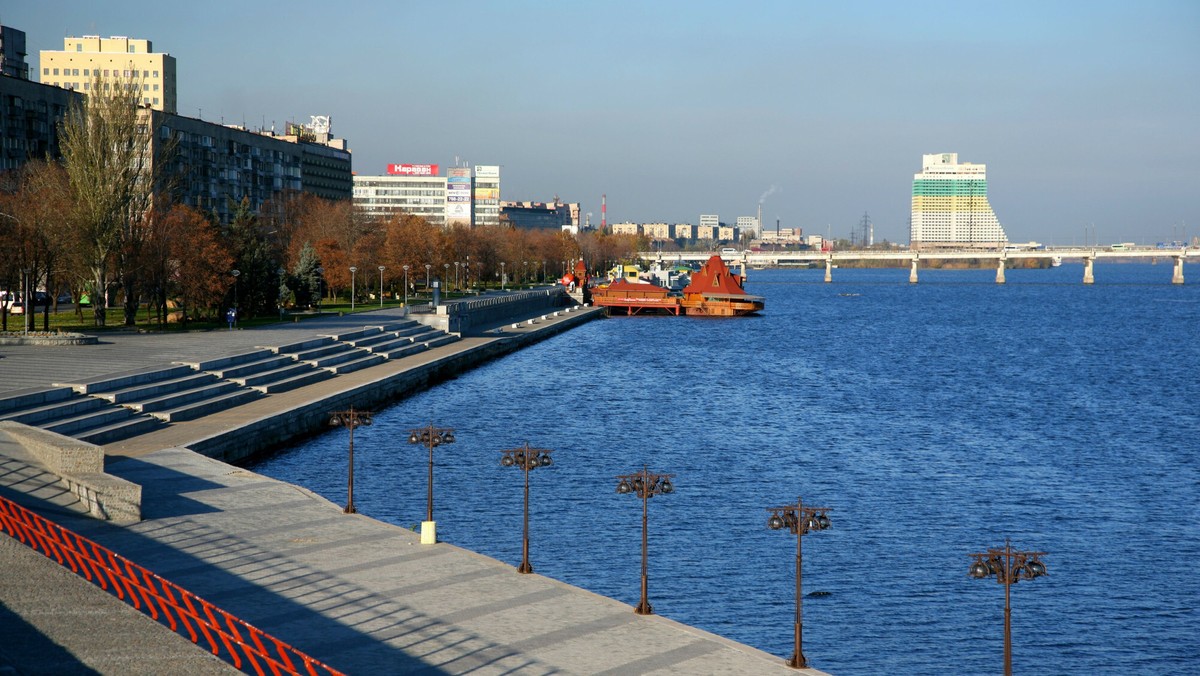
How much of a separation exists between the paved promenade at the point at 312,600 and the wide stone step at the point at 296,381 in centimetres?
1494

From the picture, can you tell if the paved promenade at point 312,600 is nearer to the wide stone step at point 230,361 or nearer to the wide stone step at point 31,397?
the wide stone step at point 31,397

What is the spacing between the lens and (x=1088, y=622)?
964 inches

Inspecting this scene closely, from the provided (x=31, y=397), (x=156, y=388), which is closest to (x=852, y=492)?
(x=156, y=388)

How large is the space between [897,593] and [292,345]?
35.6 meters

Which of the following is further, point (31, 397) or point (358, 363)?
point (358, 363)

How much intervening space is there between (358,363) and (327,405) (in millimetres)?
12473

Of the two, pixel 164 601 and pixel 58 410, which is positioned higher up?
pixel 58 410

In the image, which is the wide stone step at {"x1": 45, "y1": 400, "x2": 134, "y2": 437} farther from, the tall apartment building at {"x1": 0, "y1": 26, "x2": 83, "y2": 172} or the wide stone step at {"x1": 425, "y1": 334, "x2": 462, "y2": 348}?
the tall apartment building at {"x1": 0, "y1": 26, "x2": 83, "y2": 172}

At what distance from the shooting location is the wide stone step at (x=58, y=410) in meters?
32.9

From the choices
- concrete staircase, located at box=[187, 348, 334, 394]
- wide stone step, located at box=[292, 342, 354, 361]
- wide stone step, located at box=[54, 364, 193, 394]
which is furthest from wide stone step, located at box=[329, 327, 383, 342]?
wide stone step, located at box=[54, 364, 193, 394]

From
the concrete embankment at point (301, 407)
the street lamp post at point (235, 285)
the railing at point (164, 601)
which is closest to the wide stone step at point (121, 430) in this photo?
the concrete embankment at point (301, 407)

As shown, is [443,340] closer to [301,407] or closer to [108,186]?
[108,186]

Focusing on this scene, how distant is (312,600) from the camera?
20266mm

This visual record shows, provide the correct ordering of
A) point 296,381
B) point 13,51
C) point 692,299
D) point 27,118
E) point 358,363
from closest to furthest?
1. point 296,381
2. point 358,363
3. point 27,118
4. point 13,51
5. point 692,299
